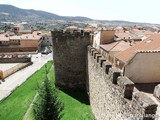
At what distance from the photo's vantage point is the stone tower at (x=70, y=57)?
2416 centimetres

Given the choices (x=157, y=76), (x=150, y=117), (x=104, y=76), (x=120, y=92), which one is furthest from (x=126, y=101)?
(x=157, y=76)

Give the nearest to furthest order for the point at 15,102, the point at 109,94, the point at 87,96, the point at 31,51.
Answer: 1. the point at 109,94
2. the point at 87,96
3. the point at 15,102
4. the point at 31,51

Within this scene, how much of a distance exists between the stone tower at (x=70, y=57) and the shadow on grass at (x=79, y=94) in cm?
42

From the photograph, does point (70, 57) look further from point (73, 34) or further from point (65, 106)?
point (65, 106)

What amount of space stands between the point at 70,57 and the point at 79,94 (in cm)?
376

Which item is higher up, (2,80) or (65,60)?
(65,60)

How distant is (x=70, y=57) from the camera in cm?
2466

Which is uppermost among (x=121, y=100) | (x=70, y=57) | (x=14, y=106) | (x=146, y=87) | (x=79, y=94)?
(x=121, y=100)

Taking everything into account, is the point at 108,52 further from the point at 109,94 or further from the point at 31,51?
the point at 31,51

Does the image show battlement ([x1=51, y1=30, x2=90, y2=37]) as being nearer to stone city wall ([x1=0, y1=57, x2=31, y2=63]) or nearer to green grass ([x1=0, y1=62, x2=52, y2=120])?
green grass ([x1=0, y1=62, x2=52, y2=120])

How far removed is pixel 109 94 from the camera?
41.7 ft

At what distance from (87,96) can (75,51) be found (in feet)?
15.0

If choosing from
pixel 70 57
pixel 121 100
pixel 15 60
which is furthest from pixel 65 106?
pixel 15 60

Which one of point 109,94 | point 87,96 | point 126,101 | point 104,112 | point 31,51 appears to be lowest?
point 31,51
